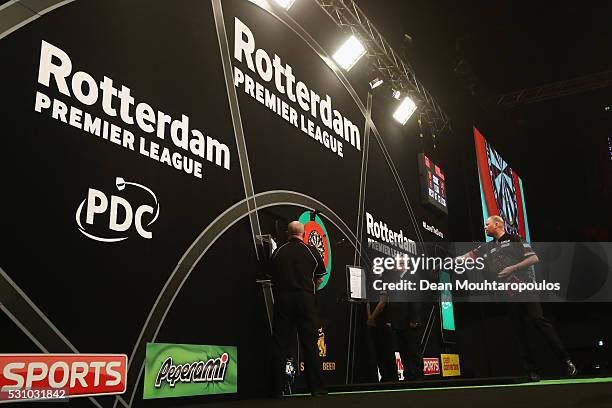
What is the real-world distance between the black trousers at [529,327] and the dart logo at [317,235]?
6.14 ft

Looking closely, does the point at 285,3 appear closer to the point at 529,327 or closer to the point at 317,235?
the point at 317,235

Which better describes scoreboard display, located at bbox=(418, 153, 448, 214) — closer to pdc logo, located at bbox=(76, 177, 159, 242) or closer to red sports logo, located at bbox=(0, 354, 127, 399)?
pdc logo, located at bbox=(76, 177, 159, 242)

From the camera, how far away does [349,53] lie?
6.63 metres

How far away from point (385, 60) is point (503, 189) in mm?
4190

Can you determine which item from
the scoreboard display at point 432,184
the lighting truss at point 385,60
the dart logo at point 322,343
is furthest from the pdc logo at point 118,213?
the scoreboard display at point 432,184

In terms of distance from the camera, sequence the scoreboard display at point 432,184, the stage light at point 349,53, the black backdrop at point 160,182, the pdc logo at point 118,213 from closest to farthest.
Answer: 1. the black backdrop at point 160,182
2. the pdc logo at point 118,213
3. the stage light at point 349,53
4. the scoreboard display at point 432,184

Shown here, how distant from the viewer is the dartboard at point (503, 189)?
1002 centimetres

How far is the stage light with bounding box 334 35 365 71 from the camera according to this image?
6.55 meters

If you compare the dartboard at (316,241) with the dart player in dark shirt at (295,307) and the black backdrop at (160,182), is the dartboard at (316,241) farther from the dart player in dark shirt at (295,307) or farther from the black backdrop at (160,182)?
the dart player in dark shirt at (295,307)

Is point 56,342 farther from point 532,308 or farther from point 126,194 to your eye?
point 532,308

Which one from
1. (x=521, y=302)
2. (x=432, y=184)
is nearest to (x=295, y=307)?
(x=521, y=302)

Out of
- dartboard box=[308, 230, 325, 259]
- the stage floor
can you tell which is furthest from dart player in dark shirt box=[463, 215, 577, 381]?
dartboard box=[308, 230, 325, 259]

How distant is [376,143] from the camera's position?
7.29m

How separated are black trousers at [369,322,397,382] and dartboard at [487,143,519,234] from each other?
15.8 feet
